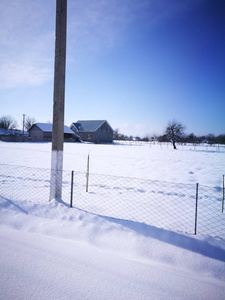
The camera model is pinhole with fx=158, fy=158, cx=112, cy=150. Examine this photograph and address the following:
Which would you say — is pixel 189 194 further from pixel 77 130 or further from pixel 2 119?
pixel 2 119

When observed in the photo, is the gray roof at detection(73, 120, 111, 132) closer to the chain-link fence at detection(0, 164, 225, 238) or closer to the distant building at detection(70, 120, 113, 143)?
the distant building at detection(70, 120, 113, 143)

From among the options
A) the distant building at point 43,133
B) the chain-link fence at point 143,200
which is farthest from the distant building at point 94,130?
the chain-link fence at point 143,200

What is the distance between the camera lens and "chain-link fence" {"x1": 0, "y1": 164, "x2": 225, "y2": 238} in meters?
3.62

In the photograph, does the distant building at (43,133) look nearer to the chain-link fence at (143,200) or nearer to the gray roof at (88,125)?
the gray roof at (88,125)

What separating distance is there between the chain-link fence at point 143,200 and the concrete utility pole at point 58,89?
19.1 inches

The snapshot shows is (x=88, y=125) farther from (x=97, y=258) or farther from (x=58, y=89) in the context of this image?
(x=97, y=258)

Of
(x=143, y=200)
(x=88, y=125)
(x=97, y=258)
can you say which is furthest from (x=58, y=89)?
(x=88, y=125)

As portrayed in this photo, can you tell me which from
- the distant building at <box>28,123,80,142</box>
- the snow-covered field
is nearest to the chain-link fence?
the snow-covered field

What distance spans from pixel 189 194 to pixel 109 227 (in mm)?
3776

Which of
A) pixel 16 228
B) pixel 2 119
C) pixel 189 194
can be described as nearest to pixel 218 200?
pixel 189 194

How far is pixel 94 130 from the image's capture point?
46.2 metres

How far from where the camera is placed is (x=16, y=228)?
2.79 m

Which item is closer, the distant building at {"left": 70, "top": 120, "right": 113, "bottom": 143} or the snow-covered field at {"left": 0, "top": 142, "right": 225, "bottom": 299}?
the snow-covered field at {"left": 0, "top": 142, "right": 225, "bottom": 299}

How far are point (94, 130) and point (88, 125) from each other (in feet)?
12.6
